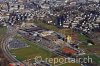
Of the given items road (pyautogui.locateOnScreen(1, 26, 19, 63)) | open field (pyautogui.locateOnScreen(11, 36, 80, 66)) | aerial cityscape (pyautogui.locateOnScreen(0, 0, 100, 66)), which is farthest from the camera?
open field (pyautogui.locateOnScreen(11, 36, 80, 66))

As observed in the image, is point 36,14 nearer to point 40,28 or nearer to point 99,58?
point 40,28

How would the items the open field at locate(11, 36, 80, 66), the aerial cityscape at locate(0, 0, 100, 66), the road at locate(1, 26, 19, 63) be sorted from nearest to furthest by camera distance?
the aerial cityscape at locate(0, 0, 100, 66)
the road at locate(1, 26, 19, 63)
the open field at locate(11, 36, 80, 66)

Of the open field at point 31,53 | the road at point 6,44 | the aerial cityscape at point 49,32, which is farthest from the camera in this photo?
the open field at point 31,53

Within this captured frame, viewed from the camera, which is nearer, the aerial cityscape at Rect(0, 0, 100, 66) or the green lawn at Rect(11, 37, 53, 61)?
the aerial cityscape at Rect(0, 0, 100, 66)

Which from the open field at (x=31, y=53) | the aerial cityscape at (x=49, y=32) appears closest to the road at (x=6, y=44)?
the aerial cityscape at (x=49, y=32)

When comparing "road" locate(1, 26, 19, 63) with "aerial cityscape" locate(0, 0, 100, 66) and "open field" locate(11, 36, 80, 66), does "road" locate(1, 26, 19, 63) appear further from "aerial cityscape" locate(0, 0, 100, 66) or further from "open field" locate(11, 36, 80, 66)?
"open field" locate(11, 36, 80, 66)

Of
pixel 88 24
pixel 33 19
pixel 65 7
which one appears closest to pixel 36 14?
pixel 33 19

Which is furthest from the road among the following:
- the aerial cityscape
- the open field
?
the open field

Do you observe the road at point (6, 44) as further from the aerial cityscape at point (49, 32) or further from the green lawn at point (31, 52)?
the green lawn at point (31, 52)
